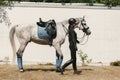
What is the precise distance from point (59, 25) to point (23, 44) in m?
1.45

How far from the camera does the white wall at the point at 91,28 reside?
23453 millimetres

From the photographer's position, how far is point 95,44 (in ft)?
77.5

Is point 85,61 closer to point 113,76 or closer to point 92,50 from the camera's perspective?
point 92,50

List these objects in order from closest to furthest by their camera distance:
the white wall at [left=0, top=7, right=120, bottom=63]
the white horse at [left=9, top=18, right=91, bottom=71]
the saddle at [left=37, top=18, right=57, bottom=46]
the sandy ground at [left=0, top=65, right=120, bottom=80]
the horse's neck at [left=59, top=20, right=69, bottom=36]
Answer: the sandy ground at [left=0, top=65, right=120, bottom=80]
the saddle at [left=37, top=18, right=57, bottom=46]
the white horse at [left=9, top=18, right=91, bottom=71]
the horse's neck at [left=59, top=20, right=69, bottom=36]
the white wall at [left=0, top=7, right=120, bottom=63]

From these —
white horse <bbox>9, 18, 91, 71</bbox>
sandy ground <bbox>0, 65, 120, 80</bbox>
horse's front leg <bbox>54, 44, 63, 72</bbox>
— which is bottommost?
sandy ground <bbox>0, 65, 120, 80</bbox>

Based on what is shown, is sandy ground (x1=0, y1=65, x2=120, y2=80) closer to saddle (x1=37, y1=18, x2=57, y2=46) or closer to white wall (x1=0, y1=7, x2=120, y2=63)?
saddle (x1=37, y1=18, x2=57, y2=46)

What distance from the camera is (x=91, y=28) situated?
77.2ft

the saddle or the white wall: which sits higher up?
the saddle

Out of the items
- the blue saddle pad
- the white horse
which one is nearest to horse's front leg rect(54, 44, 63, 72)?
the white horse

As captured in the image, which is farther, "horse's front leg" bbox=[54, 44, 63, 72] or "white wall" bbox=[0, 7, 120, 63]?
"white wall" bbox=[0, 7, 120, 63]

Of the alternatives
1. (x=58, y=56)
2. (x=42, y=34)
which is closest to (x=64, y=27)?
(x=42, y=34)

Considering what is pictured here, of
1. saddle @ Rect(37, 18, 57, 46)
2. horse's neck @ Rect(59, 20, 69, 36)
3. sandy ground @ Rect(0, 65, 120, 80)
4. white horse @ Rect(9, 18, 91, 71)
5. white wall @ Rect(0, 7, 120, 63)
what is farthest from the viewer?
white wall @ Rect(0, 7, 120, 63)

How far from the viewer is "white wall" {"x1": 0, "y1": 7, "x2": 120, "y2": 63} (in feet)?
76.9

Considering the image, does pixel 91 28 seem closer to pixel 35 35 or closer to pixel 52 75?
pixel 35 35
